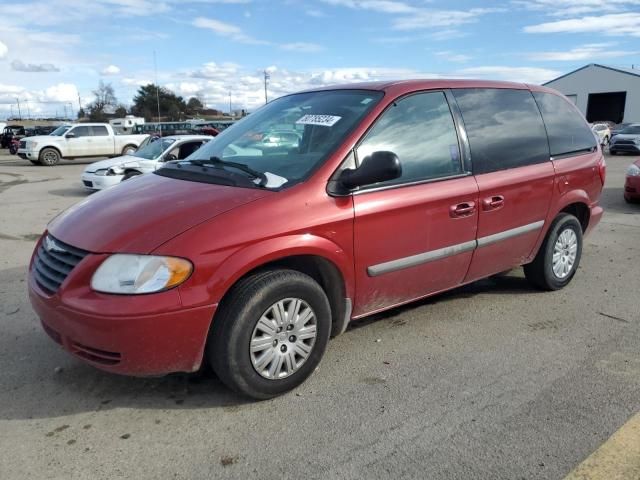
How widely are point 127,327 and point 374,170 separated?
1594mm

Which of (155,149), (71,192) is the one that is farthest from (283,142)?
(71,192)

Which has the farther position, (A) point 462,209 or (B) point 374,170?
(A) point 462,209

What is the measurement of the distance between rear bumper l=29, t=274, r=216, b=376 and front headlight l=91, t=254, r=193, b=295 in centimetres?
6

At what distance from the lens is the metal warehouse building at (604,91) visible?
50875 millimetres

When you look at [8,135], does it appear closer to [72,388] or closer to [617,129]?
[72,388]

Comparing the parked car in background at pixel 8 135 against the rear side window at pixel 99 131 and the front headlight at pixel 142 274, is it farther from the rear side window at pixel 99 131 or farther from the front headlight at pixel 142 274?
the front headlight at pixel 142 274

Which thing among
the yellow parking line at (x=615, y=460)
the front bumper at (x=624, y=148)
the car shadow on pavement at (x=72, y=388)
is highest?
the front bumper at (x=624, y=148)

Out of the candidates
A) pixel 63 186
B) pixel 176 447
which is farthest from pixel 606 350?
pixel 63 186

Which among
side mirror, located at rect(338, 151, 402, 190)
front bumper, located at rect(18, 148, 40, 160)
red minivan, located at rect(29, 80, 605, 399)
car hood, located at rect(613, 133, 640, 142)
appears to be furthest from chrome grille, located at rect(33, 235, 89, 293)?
car hood, located at rect(613, 133, 640, 142)

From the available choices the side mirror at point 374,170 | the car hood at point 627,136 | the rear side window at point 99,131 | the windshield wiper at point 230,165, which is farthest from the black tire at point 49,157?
the car hood at point 627,136

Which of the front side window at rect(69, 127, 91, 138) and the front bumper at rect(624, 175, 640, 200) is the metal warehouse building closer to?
the front side window at rect(69, 127, 91, 138)

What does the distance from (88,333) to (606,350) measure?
330cm

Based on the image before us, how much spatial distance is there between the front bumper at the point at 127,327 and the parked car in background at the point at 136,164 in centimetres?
904

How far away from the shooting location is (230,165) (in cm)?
365
